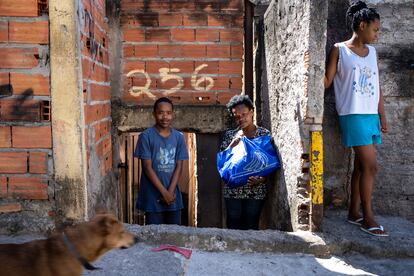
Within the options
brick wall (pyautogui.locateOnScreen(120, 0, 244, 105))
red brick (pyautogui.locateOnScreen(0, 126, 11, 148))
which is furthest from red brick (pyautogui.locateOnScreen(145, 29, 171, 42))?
red brick (pyautogui.locateOnScreen(0, 126, 11, 148))

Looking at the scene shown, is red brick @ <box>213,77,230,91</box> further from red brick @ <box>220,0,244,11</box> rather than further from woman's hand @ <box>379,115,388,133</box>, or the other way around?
woman's hand @ <box>379,115,388,133</box>

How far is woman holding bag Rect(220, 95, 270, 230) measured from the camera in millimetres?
4211

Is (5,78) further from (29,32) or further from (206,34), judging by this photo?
(206,34)

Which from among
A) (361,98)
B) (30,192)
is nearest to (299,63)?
(361,98)

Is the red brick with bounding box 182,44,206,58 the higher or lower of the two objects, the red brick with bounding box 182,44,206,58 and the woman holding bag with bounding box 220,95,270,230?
the higher

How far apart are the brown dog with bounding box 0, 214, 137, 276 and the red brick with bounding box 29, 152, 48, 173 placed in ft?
3.61

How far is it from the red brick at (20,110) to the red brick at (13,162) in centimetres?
27

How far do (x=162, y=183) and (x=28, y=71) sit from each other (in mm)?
1683

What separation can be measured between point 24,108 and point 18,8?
29.2 inches

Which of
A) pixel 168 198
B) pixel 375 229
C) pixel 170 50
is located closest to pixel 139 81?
pixel 170 50

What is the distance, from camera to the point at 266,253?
3.23 m

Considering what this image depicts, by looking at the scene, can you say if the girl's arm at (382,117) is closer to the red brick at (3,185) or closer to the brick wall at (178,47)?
the brick wall at (178,47)

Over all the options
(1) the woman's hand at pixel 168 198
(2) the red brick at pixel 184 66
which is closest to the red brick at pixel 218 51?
(2) the red brick at pixel 184 66

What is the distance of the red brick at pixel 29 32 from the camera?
10.0 feet
